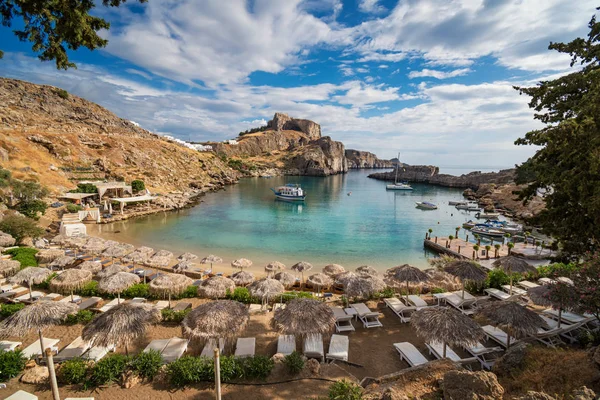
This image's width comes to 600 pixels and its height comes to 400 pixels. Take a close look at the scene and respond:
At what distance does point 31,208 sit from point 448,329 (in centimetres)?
3519

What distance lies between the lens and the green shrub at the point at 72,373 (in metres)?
6.96

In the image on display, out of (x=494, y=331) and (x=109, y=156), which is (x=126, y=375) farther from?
(x=109, y=156)

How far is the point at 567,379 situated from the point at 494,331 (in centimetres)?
422

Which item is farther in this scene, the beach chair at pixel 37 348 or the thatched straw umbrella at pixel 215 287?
the thatched straw umbrella at pixel 215 287

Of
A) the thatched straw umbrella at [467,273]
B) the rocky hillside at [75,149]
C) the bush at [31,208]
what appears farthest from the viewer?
the rocky hillside at [75,149]

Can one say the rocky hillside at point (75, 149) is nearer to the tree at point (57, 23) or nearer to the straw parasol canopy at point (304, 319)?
the tree at point (57, 23)

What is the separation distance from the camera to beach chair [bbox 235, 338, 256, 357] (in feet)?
26.9

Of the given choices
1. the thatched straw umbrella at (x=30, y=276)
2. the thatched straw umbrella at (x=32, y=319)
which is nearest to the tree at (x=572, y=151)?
the thatched straw umbrella at (x=32, y=319)

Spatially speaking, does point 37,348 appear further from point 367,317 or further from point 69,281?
point 367,317

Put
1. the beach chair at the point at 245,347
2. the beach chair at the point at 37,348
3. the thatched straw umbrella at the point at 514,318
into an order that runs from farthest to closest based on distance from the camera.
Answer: the beach chair at the point at 245,347
the beach chair at the point at 37,348
the thatched straw umbrella at the point at 514,318

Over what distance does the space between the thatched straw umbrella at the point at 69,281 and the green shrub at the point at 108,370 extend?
21.3ft

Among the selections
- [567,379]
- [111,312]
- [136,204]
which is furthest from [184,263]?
[136,204]

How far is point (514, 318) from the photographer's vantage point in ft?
26.0

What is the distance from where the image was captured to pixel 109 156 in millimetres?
54219
